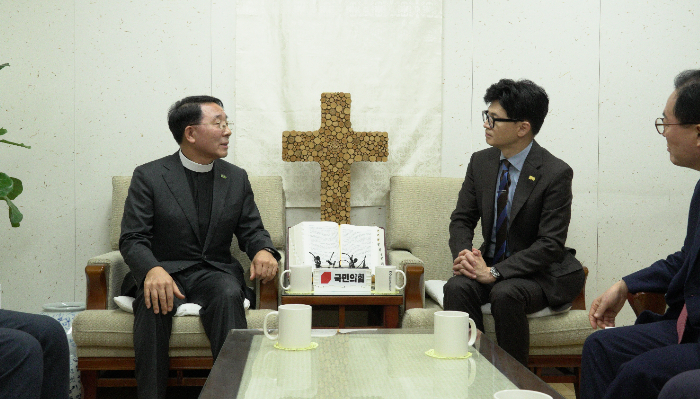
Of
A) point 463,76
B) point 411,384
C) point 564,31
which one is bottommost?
point 411,384

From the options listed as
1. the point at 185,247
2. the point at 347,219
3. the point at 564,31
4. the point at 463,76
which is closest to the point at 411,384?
the point at 185,247

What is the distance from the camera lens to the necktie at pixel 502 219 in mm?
2703

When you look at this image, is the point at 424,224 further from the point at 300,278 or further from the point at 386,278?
the point at 300,278

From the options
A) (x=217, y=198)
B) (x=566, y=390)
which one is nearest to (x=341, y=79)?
(x=217, y=198)

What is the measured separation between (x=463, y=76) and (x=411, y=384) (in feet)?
7.95

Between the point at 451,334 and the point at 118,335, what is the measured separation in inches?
56.6

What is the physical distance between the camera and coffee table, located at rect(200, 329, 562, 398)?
1.37 meters

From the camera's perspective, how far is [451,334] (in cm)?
160

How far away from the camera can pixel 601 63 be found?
11.7 ft

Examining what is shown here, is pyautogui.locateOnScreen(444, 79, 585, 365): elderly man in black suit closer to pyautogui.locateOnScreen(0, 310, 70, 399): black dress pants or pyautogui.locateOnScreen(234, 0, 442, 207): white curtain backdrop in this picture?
pyautogui.locateOnScreen(234, 0, 442, 207): white curtain backdrop

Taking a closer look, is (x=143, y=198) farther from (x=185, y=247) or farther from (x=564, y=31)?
(x=564, y=31)

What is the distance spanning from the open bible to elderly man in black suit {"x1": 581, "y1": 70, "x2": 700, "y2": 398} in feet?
3.78

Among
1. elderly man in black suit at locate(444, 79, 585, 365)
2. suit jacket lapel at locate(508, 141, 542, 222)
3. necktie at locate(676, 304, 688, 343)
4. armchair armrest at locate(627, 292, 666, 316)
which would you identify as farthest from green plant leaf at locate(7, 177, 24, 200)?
necktie at locate(676, 304, 688, 343)

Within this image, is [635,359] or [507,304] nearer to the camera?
[635,359]
